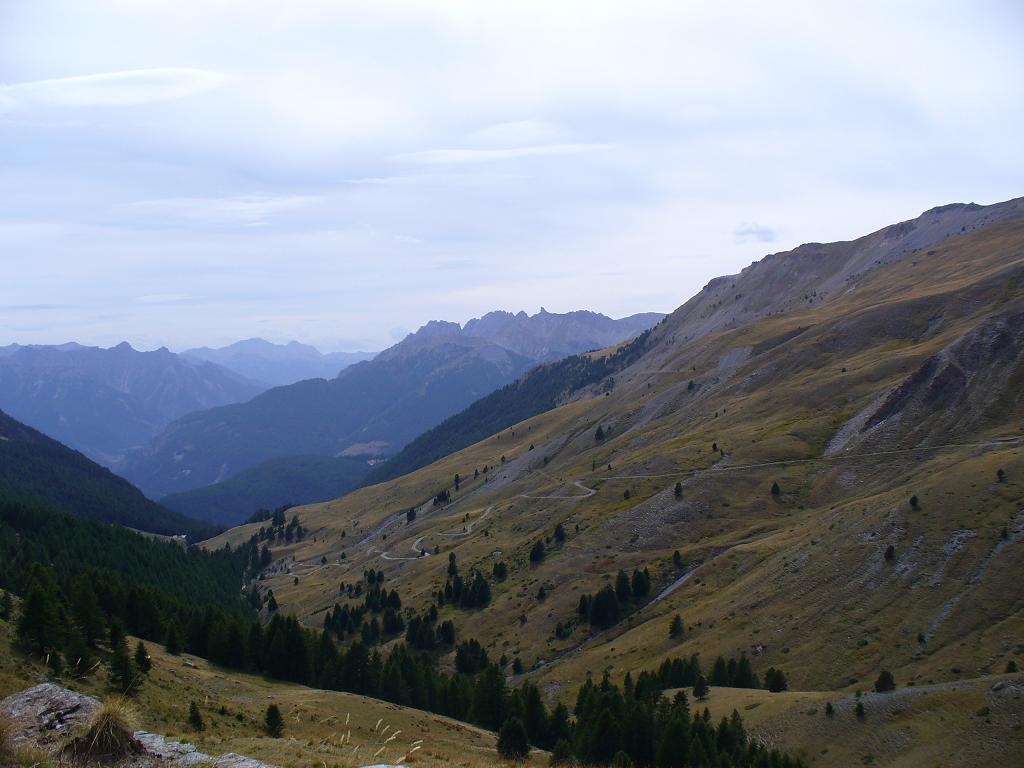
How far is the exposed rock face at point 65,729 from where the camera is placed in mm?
22720

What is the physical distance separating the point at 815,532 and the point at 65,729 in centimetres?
10163

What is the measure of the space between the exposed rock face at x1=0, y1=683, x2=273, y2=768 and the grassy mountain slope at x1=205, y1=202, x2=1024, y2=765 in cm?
4799

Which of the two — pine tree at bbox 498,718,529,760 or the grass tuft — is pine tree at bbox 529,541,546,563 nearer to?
pine tree at bbox 498,718,529,760

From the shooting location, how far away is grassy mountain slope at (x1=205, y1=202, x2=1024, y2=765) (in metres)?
77.2

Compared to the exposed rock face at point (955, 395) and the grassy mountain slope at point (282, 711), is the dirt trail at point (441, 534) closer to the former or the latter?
the exposed rock face at point (955, 395)

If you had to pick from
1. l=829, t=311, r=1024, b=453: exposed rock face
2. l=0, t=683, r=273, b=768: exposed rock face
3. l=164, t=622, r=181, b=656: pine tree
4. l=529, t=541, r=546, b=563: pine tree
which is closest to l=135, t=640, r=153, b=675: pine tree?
l=0, t=683, r=273, b=768: exposed rock face

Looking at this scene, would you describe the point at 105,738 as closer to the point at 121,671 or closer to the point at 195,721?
the point at 195,721

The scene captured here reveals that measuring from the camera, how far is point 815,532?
106062 mm

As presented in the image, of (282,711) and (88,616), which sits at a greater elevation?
(88,616)

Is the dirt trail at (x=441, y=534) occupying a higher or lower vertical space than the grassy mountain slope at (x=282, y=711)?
lower

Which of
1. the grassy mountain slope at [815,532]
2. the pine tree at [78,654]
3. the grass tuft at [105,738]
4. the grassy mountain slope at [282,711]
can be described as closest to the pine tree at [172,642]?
the grassy mountain slope at [282,711]

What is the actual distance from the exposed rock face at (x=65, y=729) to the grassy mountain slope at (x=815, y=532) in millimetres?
47992

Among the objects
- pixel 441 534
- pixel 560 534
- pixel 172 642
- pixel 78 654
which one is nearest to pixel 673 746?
pixel 78 654

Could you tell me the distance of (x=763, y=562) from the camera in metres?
108
